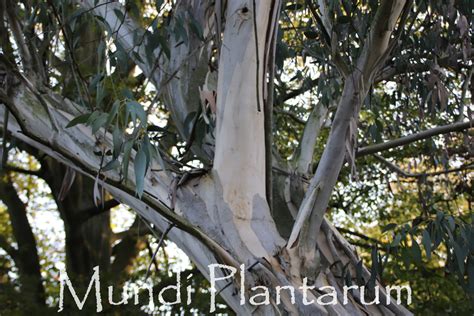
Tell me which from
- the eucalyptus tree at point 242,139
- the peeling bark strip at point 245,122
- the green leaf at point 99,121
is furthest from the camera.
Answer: the peeling bark strip at point 245,122

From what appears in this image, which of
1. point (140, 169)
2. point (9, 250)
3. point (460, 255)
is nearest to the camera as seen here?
point (140, 169)

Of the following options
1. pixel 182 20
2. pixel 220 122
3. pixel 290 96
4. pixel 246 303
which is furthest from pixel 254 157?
pixel 290 96

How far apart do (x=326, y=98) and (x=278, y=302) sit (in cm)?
135

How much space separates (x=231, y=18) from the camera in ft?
9.09

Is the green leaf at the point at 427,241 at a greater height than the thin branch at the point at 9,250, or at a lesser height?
lesser

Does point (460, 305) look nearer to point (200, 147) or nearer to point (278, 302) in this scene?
point (200, 147)

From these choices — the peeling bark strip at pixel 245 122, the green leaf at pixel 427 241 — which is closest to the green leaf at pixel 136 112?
the peeling bark strip at pixel 245 122

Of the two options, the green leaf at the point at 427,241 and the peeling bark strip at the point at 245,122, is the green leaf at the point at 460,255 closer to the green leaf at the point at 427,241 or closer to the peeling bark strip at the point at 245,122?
the green leaf at the point at 427,241

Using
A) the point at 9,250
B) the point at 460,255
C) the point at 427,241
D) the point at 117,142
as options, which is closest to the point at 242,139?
the point at 117,142

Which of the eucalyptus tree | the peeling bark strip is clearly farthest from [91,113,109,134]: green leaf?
the peeling bark strip

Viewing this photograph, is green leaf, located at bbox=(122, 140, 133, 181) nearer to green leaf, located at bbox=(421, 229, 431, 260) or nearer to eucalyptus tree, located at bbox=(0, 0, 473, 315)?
eucalyptus tree, located at bbox=(0, 0, 473, 315)

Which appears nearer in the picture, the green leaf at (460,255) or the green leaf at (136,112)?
the green leaf at (136,112)

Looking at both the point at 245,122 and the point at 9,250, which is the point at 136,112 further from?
the point at 9,250

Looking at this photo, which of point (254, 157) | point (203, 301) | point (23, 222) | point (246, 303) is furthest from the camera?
point (23, 222)
